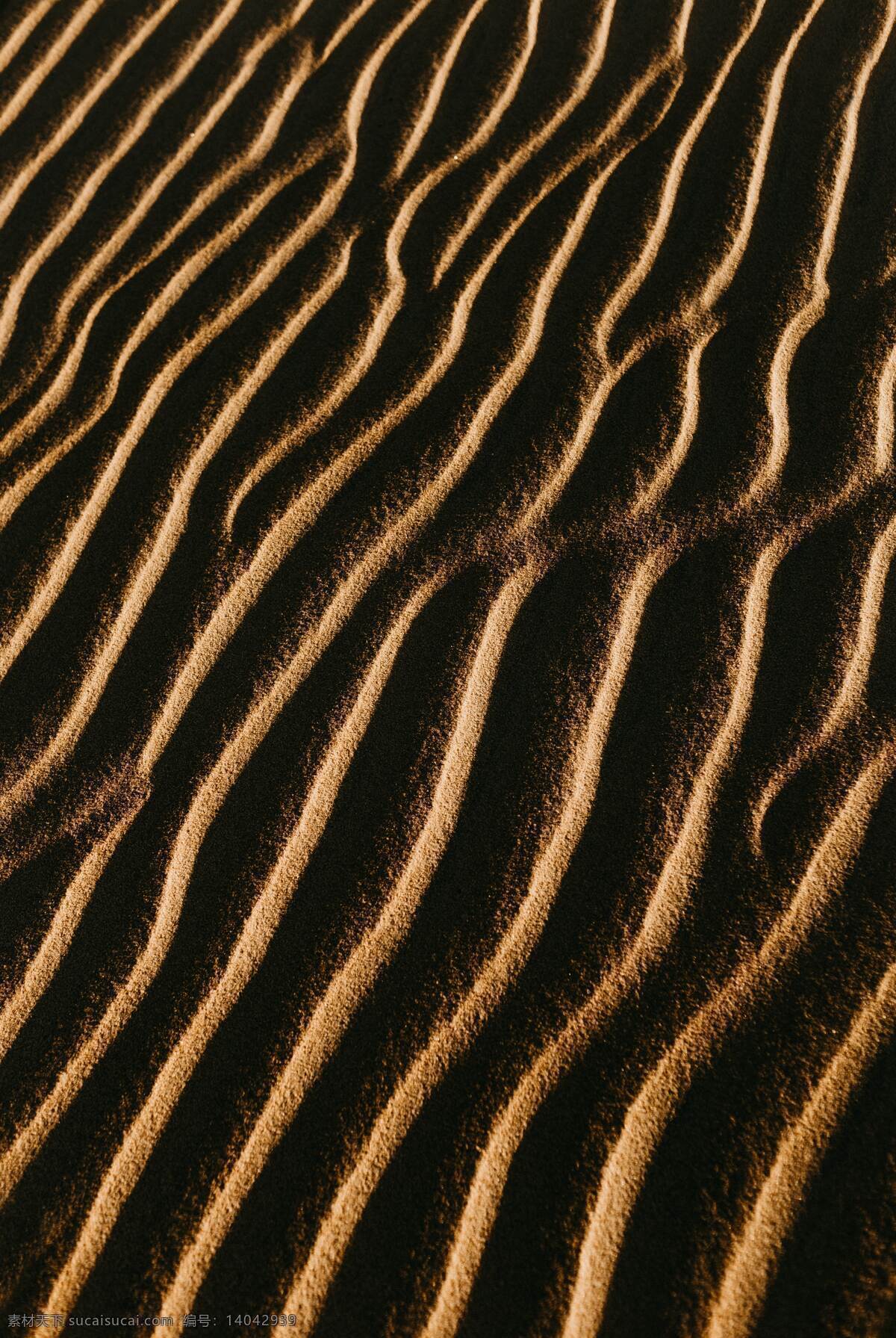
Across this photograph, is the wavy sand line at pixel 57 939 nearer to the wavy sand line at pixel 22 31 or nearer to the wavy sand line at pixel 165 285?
the wavy sand line at pixel 165 285

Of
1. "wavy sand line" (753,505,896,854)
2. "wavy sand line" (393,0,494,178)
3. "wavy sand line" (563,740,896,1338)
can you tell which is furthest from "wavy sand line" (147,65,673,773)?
"wavy sand line" (563,740,896,1338)

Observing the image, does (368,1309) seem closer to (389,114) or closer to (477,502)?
(477,502)

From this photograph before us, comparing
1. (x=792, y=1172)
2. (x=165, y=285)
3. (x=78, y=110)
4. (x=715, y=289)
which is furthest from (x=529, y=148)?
(x=792, y=1172)

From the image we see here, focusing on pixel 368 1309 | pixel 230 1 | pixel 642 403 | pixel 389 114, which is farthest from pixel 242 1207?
pixel 230 1

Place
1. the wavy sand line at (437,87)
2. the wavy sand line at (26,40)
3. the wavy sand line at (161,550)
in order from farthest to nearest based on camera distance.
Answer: the wavy sand line at (26,40) < the wavy sand line at (437,87) < the wavy sand line at (161,550)

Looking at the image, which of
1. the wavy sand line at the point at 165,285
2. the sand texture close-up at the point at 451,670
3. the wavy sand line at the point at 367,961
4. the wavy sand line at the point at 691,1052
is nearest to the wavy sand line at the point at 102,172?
the sand texture close-up at the point at 451,670
